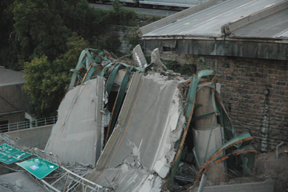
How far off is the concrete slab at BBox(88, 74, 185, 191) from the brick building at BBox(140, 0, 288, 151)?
4228mm

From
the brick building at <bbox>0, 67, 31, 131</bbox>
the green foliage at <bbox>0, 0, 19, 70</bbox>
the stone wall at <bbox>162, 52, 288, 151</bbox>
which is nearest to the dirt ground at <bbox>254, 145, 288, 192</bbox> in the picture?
the stone wall at <bbox>162, 52, 288, 151</bbox>

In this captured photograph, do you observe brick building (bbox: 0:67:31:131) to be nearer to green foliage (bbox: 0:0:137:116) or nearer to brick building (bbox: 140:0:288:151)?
green foliage (bbox: 0:0:137:116)

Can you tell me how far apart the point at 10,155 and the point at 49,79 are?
9.58 m

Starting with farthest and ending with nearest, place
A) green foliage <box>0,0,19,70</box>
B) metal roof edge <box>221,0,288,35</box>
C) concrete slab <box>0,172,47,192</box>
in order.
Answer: green foliage <box>0,0,19,70</box> → metal roof edge <box>221,0,288,35</box> → concrete slab <box>0,172,47,192</box>

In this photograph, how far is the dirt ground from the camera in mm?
10680

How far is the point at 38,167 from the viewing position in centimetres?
1098

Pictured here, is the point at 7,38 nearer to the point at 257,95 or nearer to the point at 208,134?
the point at 257,95

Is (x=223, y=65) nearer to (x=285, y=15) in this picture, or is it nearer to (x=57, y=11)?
(x=285, y=15)

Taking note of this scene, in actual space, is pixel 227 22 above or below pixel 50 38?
above

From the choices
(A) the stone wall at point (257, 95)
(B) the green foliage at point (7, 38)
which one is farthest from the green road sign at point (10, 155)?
(B) the green foliage at point (7, 38)

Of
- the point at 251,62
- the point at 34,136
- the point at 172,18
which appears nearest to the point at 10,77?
the point at 34,136

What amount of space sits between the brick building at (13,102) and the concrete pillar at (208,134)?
15995 mm

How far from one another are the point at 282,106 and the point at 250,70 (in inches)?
72.0

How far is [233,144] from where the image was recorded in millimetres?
9891
